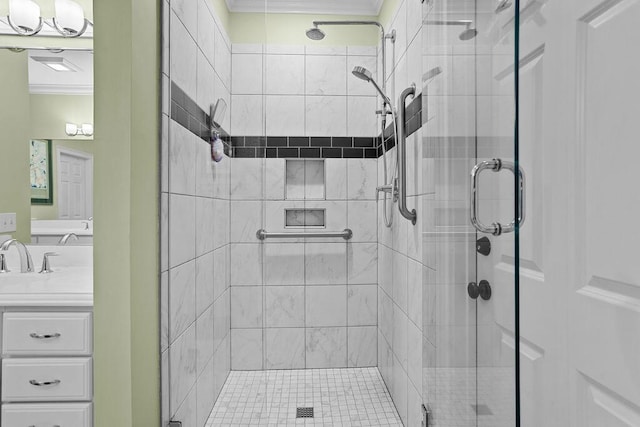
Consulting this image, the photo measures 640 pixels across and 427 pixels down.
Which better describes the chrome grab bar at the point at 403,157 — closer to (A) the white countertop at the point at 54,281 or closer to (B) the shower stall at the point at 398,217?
Result: (B) the shower stall at the point at 398,217

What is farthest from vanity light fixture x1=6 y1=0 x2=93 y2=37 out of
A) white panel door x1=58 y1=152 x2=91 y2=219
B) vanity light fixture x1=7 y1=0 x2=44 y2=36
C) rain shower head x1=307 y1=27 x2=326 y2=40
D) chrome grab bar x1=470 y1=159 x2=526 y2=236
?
chrome grab bar x1=470 y1=159 x2=526 y2=236

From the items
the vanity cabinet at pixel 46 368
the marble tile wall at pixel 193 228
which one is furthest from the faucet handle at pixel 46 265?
the marble tile wall at pixel 193 228

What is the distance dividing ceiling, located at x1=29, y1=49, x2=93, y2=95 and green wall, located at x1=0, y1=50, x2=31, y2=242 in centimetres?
4

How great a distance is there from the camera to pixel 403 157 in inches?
71.6

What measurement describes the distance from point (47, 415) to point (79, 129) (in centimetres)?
115

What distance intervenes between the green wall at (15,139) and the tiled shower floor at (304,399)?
120 centimetres

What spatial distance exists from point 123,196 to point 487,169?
41.3 inches

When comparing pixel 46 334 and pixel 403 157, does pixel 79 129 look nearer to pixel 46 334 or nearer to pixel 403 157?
pixel 46 334

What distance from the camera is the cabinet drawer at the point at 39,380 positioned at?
51.4 inches

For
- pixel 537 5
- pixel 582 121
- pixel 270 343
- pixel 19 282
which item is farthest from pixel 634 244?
pixel 19 282

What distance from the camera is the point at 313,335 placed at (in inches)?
87.2

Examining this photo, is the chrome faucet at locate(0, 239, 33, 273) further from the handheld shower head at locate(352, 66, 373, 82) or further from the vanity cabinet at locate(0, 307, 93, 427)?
the handheld shower head at locate(352, 66, 373, 82)

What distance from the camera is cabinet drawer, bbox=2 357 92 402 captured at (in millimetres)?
1307

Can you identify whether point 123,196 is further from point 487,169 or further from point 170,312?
point 487,169
